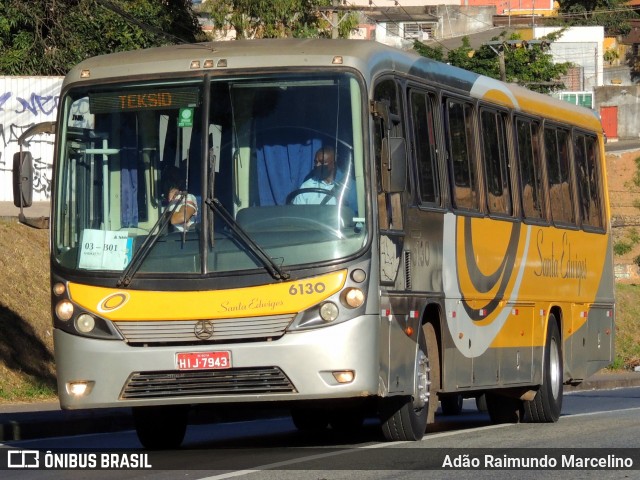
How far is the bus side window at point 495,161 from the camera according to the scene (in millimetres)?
14570

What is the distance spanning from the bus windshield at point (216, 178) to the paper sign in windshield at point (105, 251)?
0.4 inches

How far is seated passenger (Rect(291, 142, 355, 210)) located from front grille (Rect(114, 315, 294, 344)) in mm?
923

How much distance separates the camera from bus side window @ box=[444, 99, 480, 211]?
13617 mm

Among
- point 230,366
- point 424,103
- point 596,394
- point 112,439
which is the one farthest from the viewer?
point 596,394

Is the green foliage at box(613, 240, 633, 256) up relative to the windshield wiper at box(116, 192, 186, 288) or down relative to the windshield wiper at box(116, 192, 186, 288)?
down

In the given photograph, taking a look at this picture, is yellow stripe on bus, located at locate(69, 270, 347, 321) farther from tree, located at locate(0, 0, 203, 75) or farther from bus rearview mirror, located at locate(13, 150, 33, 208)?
tree, located at locate(0, 0, 203, 75)

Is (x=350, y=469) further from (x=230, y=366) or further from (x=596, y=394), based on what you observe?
(x=596, y=394)

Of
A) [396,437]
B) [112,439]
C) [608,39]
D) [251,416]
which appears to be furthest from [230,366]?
[608,39]

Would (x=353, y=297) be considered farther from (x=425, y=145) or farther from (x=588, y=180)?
(x=588, y=180)

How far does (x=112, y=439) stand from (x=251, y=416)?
394cm

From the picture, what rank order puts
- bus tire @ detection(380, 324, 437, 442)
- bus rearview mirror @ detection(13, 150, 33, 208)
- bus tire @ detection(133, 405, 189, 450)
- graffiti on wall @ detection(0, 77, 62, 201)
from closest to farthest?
1. bus rearview mirror @ detection(13, 150, 33, 208)
2. bus tire @ detection(380, 324, 437, 442)
3. bus tire @ detection(133, 405, 189, 450)
4. graffiti on wall @ detection(0, 77, 62, 201)

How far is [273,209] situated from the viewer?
10992 mm

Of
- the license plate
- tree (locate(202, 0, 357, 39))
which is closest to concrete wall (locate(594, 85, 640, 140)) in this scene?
tree (locate(202, 0, 357, 39))

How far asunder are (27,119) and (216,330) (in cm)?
1751
